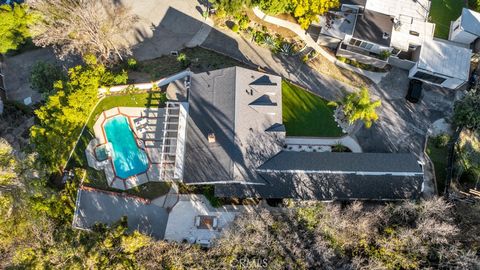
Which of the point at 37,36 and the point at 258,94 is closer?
the point at 258,94

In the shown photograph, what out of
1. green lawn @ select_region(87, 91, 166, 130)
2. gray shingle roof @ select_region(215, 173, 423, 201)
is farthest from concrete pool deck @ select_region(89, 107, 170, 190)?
gray shingle roof @ select_region(215, 173, 423, 201)

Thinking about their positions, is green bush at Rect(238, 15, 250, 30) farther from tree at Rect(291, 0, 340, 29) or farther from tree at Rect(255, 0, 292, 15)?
tree at Rect(291, 0, 340, 29)

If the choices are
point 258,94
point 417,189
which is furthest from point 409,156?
point 258,94

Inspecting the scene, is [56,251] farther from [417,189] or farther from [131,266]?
[417,189]

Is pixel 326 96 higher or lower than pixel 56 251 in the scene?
higher

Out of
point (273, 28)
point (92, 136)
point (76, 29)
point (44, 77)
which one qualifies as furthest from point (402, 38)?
point (44, 77)

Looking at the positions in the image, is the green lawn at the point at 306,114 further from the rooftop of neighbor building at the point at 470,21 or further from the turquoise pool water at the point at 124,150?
the rooftop of neighbor building at the point at 470,21

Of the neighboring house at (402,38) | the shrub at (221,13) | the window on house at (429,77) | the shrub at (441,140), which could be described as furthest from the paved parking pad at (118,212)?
the window on house at (429,77)
